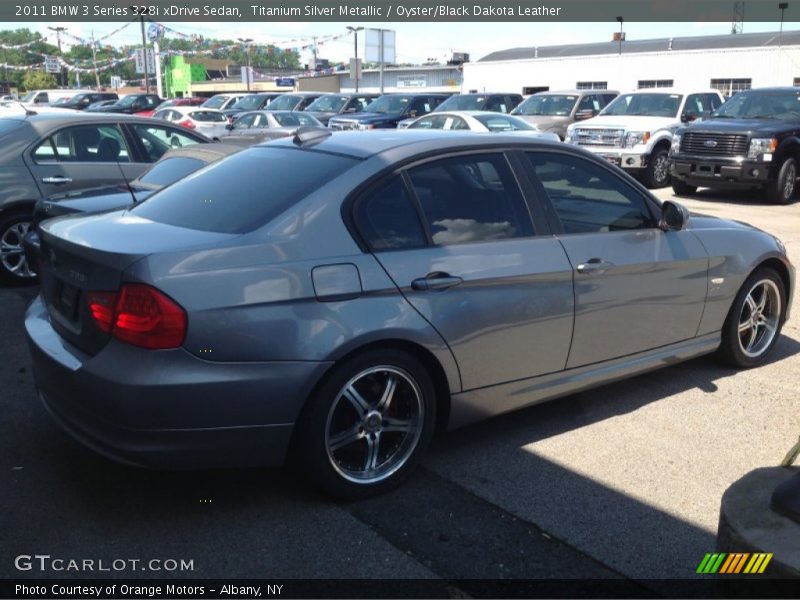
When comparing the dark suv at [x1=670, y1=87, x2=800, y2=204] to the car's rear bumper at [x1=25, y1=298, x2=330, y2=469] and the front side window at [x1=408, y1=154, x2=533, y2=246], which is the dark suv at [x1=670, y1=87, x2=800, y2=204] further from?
the car's rear bumper at [x1=25, y1=298, x2=330, y2=469]

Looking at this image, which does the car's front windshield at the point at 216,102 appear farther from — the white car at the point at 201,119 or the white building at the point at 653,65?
the white building at the point at 653,65

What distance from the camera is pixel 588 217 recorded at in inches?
179

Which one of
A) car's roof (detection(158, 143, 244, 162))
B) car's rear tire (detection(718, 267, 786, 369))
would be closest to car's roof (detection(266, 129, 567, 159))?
car's rear tire (detection(718, 267, 786, 369))

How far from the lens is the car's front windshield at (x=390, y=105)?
2300cm

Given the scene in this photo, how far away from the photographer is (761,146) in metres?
13.3

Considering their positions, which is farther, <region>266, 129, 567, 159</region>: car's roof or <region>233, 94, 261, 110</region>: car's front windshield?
<region>233, 94, 261, 110</region>: car's front windshield

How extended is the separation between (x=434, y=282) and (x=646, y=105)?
14.8 meters

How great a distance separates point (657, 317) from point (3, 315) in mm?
5107

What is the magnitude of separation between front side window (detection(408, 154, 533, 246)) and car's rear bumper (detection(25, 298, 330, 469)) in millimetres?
1016

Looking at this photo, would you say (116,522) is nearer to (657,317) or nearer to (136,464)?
(136,464)

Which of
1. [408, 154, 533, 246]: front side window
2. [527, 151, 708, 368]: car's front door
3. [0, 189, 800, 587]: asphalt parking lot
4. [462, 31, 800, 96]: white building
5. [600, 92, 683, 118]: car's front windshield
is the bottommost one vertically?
[0, 189, 800, 587]: asphalt parking lot

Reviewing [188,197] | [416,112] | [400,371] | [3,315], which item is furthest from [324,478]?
[416,112]

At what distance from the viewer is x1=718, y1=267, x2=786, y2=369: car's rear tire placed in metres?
5.31

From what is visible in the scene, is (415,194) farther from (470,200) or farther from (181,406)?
(181,406)
